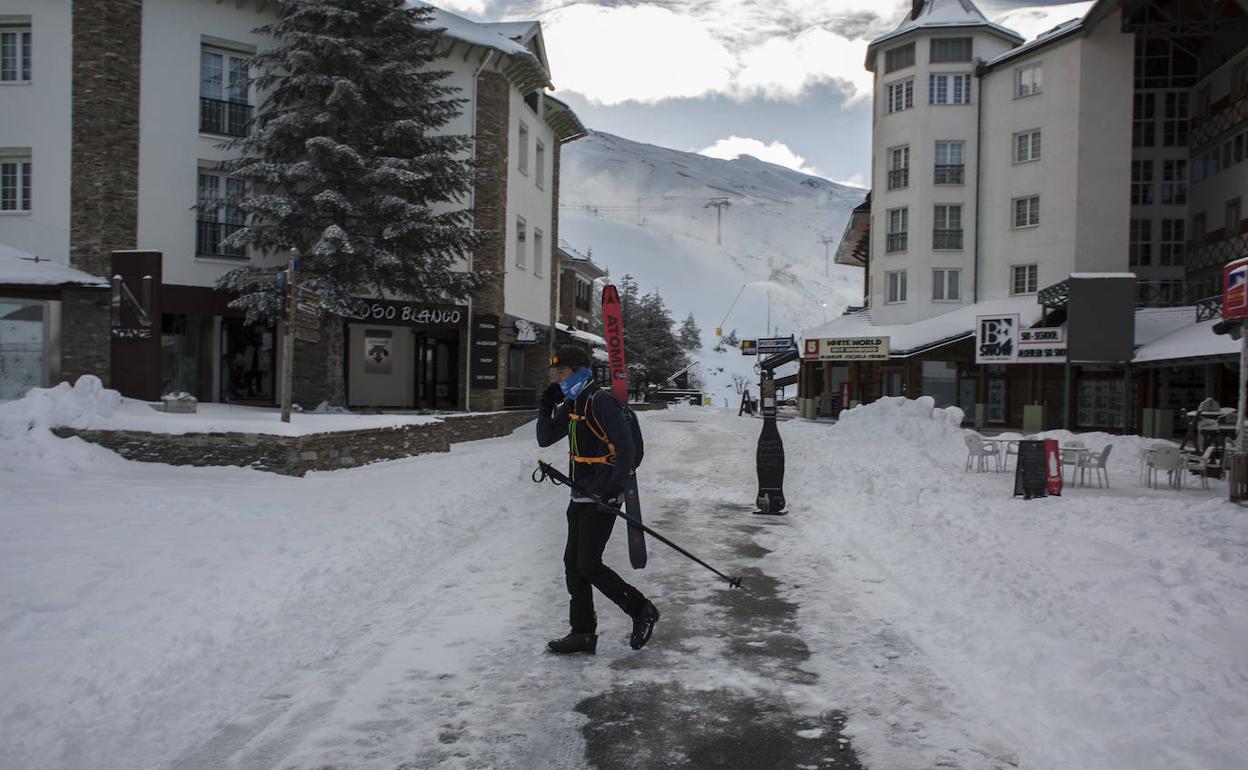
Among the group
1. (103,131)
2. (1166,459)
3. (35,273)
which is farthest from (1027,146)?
(35,273)

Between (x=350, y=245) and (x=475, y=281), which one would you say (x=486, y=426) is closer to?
(x=475, y=281)

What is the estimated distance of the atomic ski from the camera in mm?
6324

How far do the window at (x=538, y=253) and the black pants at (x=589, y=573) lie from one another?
25.4 meters

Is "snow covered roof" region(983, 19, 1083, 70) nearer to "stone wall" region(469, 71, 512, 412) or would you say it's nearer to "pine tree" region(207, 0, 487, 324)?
"stone wall" region(469, 71, 512, 412)

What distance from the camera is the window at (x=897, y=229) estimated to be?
36.3 meters

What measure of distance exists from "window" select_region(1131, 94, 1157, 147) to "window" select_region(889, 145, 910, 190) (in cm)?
867

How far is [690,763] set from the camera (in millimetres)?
3852

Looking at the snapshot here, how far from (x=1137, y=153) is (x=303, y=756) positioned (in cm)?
3925

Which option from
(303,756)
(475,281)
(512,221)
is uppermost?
(512,221)

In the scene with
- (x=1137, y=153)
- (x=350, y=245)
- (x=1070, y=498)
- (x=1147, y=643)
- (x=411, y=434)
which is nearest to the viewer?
(x=1147, y=643)

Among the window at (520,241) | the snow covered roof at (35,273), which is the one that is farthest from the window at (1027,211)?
the snow covered roof at (35,273)

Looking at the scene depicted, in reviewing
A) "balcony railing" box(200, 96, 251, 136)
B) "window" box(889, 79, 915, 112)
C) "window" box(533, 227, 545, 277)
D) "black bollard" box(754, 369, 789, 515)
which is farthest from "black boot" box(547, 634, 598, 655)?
"window" box(889, 79, 915, 112)

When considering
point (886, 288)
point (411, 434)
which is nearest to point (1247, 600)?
point (411, 434)

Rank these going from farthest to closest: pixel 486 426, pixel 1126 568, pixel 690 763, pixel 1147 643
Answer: pixel 486 426, pixel 1126 568, pixel 1147 643, pixel 690 763
